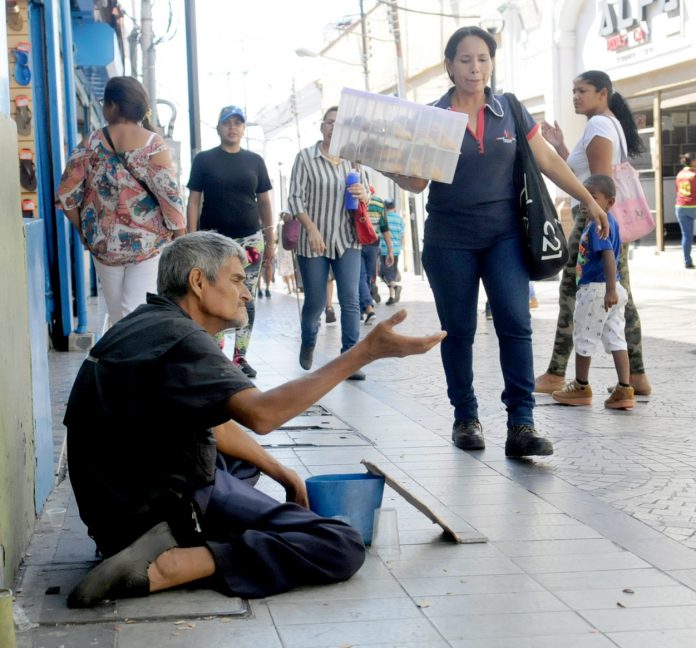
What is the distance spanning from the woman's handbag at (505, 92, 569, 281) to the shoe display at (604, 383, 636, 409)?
166 cm

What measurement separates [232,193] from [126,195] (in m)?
2.11

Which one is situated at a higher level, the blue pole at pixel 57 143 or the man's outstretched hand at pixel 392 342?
the blue pole at pixel 57 143

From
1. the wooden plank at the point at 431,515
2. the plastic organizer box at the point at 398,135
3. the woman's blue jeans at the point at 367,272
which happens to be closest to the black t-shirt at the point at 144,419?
the wooden plank at the point at 431,515

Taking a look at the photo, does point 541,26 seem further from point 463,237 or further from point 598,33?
point 463,237

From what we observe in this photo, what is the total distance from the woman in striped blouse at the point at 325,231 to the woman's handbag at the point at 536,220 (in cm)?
312

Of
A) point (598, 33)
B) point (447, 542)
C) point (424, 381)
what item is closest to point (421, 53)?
point (598, 33)

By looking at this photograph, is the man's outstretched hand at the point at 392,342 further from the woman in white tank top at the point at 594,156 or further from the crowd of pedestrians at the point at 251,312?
the woman in white tank top at the point at 594,156

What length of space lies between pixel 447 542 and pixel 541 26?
23.0 m

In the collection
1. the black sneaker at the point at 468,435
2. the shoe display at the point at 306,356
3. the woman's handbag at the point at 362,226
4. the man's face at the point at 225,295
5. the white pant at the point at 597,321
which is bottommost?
the black sneaker at the point at 468,435

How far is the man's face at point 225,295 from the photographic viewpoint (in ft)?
13.2

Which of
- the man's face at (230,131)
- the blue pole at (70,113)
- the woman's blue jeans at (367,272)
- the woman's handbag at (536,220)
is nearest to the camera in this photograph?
the woman's handbag at (536,220)

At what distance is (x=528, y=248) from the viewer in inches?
237

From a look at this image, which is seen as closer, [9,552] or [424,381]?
[9,552]

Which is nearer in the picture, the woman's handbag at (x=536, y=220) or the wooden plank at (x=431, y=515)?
the wooden plank at (x=431, y=515)
